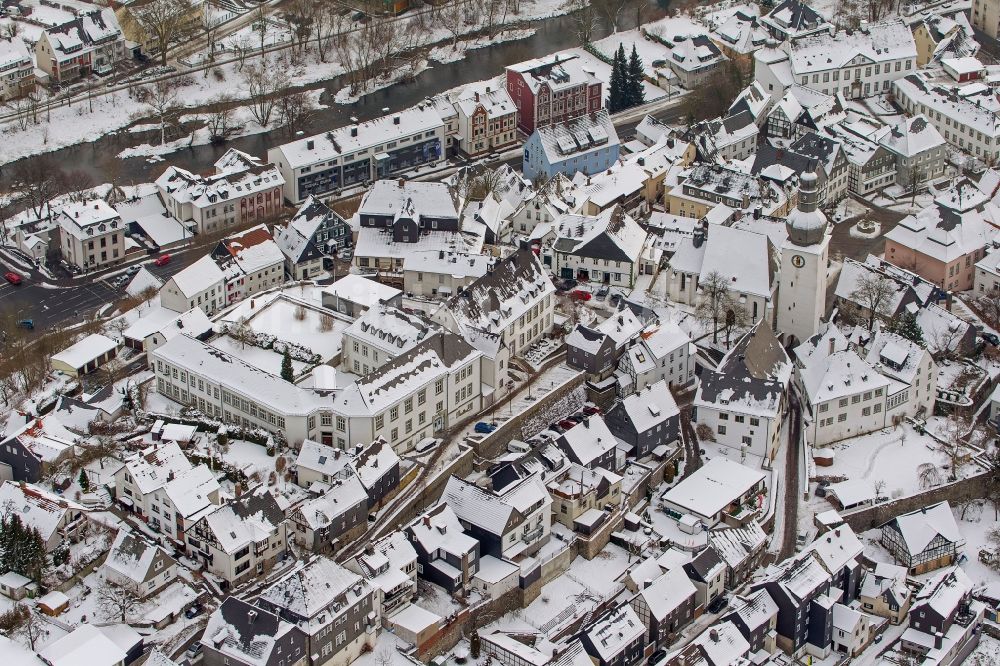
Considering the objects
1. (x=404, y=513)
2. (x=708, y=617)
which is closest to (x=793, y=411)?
(x=708, y=617)

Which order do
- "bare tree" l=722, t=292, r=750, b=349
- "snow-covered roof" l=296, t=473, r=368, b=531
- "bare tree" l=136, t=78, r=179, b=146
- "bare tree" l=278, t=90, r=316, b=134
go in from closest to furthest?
"snow-covered roof" l=296, t=473, r=368, b=531
"bare tree" l=722, t=292, r=750, b=349
"bare tree" l=278, t=90, r=316, b=134
"bare tree" l=136, t=78, r=179, b=146

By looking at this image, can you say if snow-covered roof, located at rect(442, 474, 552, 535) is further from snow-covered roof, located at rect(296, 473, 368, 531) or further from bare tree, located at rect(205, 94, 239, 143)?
bare tree, located at rect(205, 94, 239, 143)

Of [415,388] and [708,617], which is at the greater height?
[415,388]

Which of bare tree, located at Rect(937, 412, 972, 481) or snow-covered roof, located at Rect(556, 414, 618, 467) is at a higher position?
snow-covered roof, located at Rect(556, 414, 618, 467)

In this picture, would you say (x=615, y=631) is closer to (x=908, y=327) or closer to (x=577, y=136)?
(x=908, y=327)

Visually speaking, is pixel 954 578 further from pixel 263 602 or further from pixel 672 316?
pixel 263 602

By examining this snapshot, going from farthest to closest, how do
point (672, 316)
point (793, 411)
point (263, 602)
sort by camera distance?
point (672, 316) < point (793, 411) < point (263, 602)

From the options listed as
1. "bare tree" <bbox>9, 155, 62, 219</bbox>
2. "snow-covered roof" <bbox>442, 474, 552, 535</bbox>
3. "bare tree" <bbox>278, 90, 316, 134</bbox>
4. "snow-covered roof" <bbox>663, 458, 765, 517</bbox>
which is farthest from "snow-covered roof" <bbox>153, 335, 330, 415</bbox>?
"bare tree" <bbox>278, 90, 316, 134</bbox>
